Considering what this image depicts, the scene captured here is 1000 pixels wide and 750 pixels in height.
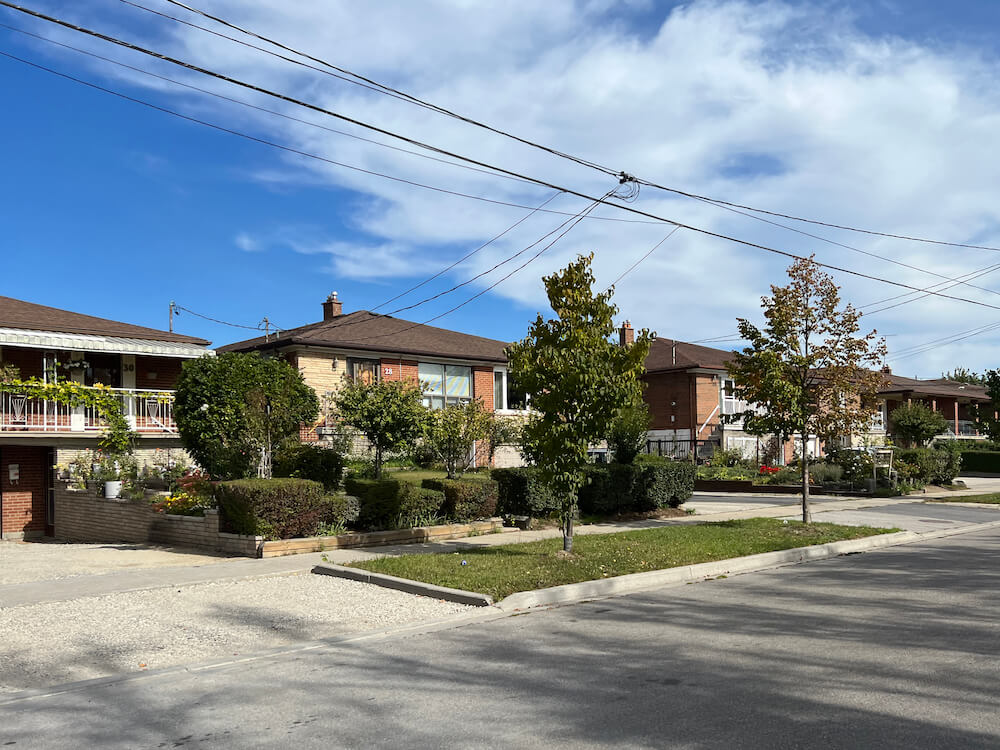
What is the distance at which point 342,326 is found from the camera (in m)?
33.1

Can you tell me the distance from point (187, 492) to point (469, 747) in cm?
1348

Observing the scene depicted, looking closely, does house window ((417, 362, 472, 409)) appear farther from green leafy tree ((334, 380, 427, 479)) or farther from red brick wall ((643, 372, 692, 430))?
green leafy tree ((334, 380, 427, 479))

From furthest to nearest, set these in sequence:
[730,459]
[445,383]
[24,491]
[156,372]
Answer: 1. [730,459]
2. [445,383]
3. [156,372]
4. [24,491]

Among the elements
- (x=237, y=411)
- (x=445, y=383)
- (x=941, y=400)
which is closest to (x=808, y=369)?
(x=237, y=411)

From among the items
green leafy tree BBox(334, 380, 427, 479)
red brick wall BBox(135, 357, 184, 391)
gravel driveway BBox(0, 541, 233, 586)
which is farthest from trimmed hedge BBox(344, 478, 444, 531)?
red brick wall BBox(135, 357, 184, 391)

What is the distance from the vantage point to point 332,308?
3584cm

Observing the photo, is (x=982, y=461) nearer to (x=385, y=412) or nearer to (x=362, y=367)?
(x=362, y=367)

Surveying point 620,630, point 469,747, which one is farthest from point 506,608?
point 469,747

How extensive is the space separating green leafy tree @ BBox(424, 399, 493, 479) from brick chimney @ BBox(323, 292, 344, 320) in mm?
16762

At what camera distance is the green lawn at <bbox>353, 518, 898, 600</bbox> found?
420 inches

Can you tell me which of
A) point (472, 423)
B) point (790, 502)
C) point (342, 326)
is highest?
point (342, 326)

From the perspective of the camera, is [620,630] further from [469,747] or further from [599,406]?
[599,406]

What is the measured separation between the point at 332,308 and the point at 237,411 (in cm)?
1892

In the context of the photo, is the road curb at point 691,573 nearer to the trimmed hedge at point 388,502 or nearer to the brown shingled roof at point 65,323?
the trimmed hedge at point 388,502
